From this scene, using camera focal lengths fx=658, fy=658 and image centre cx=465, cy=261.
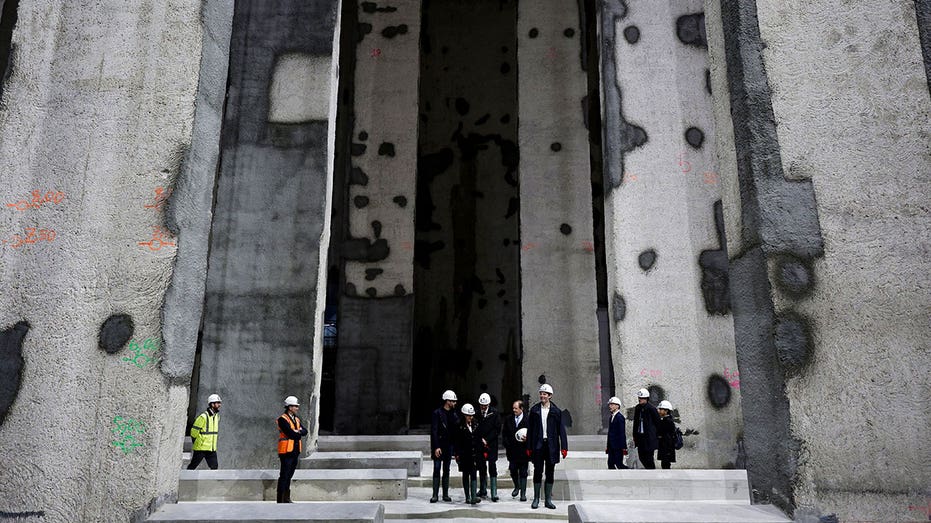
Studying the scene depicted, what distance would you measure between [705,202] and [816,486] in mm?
6419

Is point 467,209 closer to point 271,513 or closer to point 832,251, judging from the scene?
point 832,251

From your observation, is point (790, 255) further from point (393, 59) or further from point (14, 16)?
point (393, 59)

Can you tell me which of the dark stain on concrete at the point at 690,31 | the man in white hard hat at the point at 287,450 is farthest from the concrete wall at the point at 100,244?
the dark stain on concrete at the point at 690,31

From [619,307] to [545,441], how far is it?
10.2 ft

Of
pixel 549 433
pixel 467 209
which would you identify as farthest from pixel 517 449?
pixel 467 209

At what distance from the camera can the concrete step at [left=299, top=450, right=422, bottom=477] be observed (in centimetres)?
766

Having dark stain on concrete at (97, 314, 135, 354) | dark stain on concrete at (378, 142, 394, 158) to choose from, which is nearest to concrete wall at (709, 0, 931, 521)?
dark stain on concrete at (97, 314, 135, 354)

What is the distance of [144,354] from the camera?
11.8 feet

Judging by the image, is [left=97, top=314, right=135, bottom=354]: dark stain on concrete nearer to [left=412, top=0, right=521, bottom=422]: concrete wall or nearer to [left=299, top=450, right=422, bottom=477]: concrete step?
[left=299, top=450, right=422, bottom=477]: concrete step

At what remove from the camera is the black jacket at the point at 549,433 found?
630cm

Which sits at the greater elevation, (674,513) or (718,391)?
(718,391)

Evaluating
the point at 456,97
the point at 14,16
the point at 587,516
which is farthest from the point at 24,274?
the point at 456,97

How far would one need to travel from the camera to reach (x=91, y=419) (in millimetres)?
3535

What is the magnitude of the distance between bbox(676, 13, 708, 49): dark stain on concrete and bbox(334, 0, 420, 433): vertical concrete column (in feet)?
18.0
